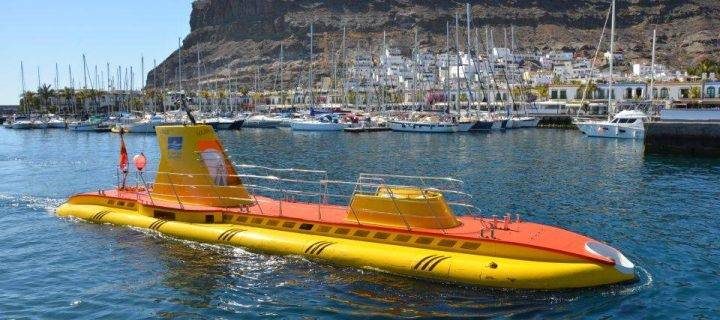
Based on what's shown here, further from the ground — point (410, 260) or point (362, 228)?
point (362, 228)

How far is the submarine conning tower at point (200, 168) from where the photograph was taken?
23.8 metres

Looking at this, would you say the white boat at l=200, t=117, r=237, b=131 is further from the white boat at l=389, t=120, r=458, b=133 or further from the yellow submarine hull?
the yellow submarine hull

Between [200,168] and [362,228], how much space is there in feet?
24.5

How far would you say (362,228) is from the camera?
64.3ft

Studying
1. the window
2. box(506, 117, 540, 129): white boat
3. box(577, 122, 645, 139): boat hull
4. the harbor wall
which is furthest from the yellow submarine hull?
the window

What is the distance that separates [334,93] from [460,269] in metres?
124

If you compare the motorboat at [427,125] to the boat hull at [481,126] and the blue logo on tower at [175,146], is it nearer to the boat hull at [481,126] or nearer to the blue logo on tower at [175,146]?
the boat hull at [481,126]

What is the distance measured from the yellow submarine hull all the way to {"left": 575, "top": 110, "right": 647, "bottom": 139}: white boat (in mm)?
64660

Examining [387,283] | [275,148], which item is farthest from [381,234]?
[275,148]

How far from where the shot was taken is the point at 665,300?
1662 centimetres

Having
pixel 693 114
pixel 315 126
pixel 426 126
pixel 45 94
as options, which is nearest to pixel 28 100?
pixel 45 94

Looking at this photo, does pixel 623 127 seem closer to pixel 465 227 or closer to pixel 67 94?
pixel 465 227

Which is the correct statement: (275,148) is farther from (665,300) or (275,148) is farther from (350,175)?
(665,300)

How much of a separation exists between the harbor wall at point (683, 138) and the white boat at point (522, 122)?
4355 cm
